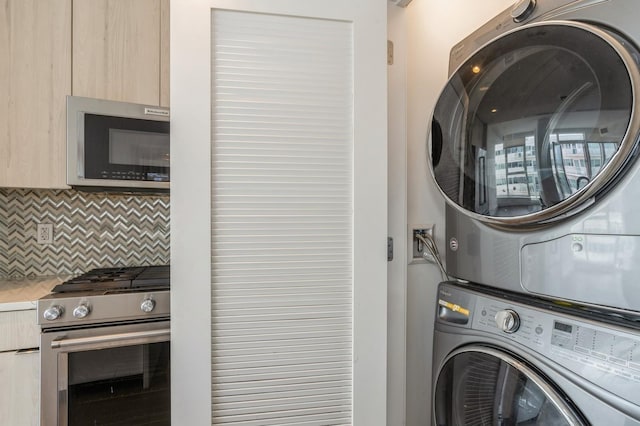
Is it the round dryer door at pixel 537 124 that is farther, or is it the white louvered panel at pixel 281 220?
the white louvered panel at pixel 281 220

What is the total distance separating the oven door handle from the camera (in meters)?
1.08

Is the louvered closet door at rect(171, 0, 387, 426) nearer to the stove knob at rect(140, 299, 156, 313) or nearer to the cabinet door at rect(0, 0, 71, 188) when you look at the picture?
the stove knob at rect(140, 299, 156, 313)

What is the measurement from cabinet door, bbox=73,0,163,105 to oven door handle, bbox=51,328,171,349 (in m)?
0.95

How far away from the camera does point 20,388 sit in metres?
1.07

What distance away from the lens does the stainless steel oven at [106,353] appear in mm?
1076

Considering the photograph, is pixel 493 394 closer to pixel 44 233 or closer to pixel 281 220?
pixel 281 220

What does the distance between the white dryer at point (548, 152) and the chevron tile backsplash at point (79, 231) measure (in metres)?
1.46

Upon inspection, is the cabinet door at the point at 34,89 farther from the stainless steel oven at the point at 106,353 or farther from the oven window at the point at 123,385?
the oven window at the point at 123,385

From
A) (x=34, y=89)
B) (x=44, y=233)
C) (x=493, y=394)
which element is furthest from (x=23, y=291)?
(x=493, y=394)

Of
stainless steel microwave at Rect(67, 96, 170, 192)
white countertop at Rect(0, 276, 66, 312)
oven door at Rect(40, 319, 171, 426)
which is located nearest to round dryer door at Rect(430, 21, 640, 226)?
stainless steel microwave at Rect(67, 96, 170, 192)

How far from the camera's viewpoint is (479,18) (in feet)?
4.76

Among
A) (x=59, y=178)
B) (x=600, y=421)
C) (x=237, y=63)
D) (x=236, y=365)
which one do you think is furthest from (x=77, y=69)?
(x=600, y=421)

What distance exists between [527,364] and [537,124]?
662 millimetres

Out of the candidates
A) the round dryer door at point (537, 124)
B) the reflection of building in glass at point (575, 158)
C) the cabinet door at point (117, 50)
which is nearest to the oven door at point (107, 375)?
the cabinet door at point (117, 50)
